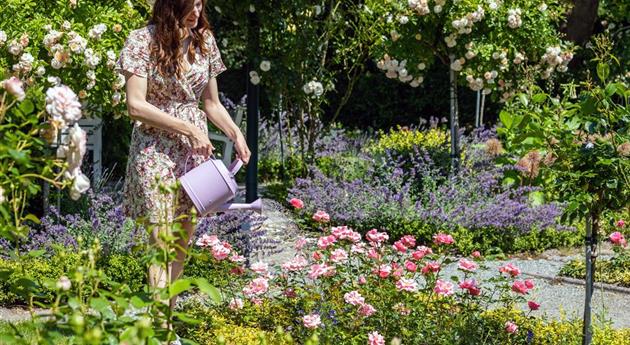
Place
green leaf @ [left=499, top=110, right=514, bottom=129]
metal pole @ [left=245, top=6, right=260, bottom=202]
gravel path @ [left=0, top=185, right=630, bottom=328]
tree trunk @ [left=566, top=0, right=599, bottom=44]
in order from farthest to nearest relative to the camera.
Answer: tree trunk @ [left=566, top=0, right=599, bottom=44] → metal pole @ [left=245, top=6, right=260, bottom=202] → gravel path @ [left=0, top=185, right=630, bottom=328] → green leaf @ [left=499, top=110, right=514, bottom=129]

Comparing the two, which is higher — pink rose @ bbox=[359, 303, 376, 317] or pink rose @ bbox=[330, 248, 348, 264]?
pink rose @ bbox=[330, 248, 348, 264]

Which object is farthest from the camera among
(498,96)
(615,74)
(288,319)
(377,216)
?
(615,74)

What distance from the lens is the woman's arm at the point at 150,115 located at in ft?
11.3

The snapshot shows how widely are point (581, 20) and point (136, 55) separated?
7.98m

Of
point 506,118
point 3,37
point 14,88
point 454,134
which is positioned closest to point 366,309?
point 506,118

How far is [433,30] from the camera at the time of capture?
7.58m

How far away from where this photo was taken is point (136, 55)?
11.5 ft

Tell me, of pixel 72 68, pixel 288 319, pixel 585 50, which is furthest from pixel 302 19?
pixel 585 50

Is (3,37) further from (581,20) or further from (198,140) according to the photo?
(581,20)

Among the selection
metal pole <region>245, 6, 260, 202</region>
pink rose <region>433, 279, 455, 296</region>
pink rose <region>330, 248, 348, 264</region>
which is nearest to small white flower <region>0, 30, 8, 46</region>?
metal pole <region>245, 6, 260, 202</region>

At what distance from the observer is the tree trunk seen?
10.5m

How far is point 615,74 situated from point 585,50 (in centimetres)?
41

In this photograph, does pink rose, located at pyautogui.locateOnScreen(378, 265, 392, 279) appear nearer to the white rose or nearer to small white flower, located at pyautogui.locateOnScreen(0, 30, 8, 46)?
the white rose

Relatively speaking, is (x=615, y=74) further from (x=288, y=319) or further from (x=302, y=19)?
(x=288, y=319)
